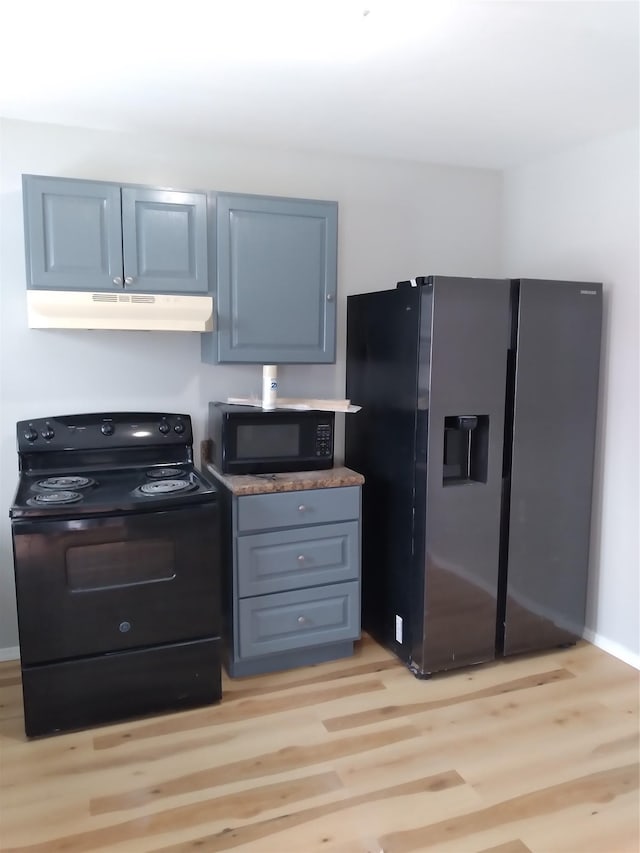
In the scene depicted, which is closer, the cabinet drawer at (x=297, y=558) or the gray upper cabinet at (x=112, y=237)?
the gray upper cabinet at (x=112, y=237)

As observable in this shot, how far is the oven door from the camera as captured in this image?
2.22 meters

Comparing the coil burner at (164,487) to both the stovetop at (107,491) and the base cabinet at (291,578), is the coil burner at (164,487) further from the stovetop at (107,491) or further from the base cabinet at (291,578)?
the base cabinet at (291,578)

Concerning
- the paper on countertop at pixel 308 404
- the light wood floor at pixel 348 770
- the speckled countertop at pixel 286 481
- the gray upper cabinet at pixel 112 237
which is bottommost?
the light wood floor at pixel 348 770

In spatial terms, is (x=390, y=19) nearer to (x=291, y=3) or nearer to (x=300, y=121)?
(x=291, y=3)

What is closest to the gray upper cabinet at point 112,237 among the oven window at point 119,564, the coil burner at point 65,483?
the coil burner at point 65,483

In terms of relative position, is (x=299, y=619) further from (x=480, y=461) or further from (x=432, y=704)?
(x=480, y=461)

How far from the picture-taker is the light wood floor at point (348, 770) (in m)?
1.89

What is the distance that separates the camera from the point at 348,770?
2174 mm

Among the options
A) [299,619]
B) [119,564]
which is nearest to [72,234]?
[119,564]

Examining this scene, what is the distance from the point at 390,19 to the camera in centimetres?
180

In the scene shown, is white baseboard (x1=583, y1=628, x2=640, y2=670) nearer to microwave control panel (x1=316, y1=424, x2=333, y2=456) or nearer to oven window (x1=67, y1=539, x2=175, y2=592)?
microwave control panel (x1=316, y1=424, x2=333, y2=456)

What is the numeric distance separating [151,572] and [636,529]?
2.05 meters

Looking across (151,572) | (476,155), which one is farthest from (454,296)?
(151,572)

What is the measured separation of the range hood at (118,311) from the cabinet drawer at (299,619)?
1.17 m
